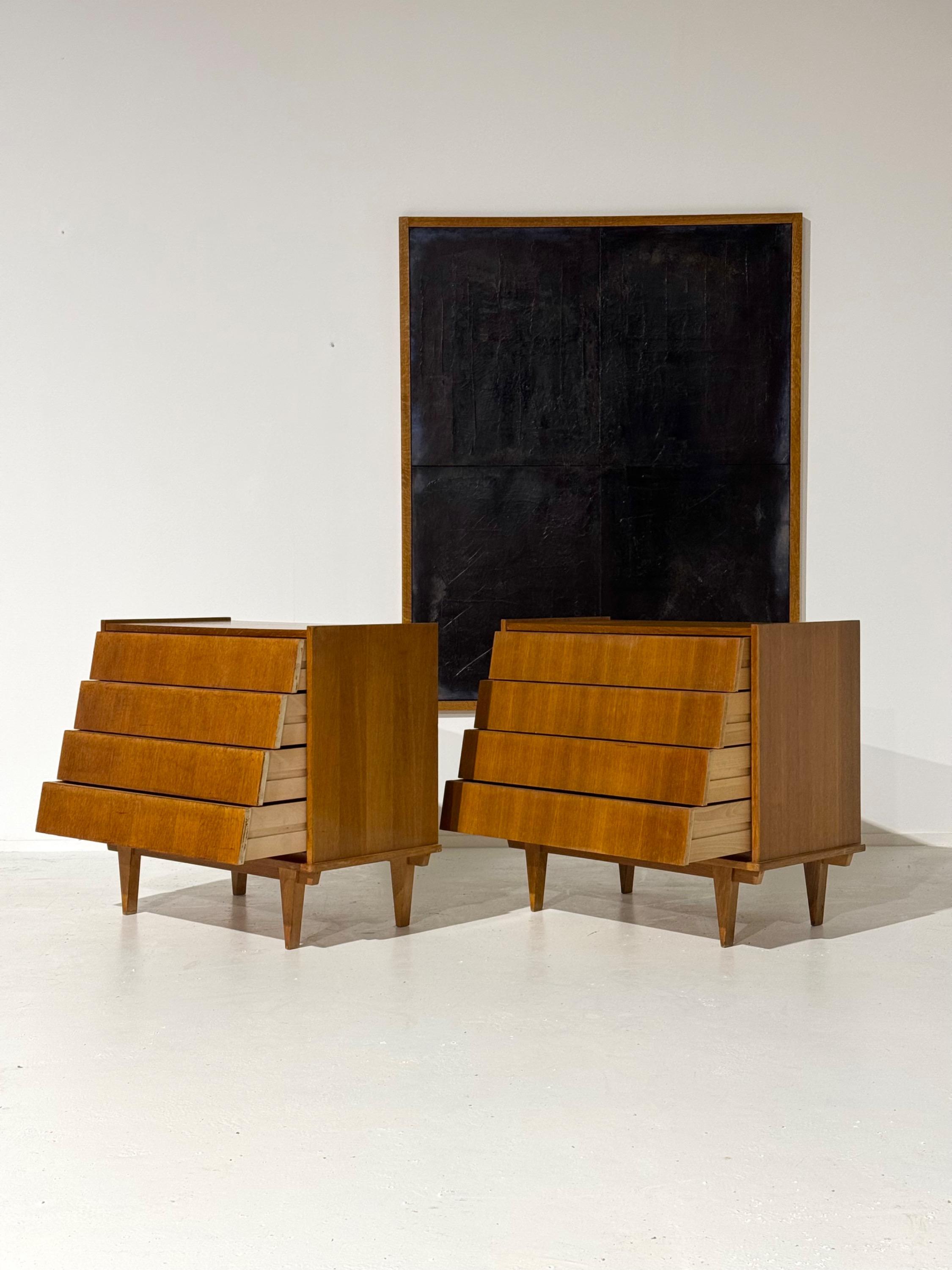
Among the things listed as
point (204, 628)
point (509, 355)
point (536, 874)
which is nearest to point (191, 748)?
point (204, 628)

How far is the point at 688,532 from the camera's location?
205 inches

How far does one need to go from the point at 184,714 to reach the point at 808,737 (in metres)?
1.63

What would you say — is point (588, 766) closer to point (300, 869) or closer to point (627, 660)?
point (627, 660)

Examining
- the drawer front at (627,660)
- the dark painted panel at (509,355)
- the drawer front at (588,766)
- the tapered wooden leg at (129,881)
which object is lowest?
the tapered wooden leg at (129,881)

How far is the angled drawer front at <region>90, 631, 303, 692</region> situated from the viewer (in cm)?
350

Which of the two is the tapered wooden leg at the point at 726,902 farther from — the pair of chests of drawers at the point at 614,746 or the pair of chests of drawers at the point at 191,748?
the pair of chests of drawers at the point at 191,748

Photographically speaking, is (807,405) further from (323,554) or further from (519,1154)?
(519,1154)

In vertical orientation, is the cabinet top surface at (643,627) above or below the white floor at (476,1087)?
above

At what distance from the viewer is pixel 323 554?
17.2 ft

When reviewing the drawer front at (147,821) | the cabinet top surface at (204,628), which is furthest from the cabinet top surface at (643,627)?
the drawer front at (147,821)

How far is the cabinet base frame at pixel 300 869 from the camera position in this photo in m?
3.54

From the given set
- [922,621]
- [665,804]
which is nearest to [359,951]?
[665,804]

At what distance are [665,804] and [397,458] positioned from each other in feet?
6.93

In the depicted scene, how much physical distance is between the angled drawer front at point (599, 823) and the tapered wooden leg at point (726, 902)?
9cm
